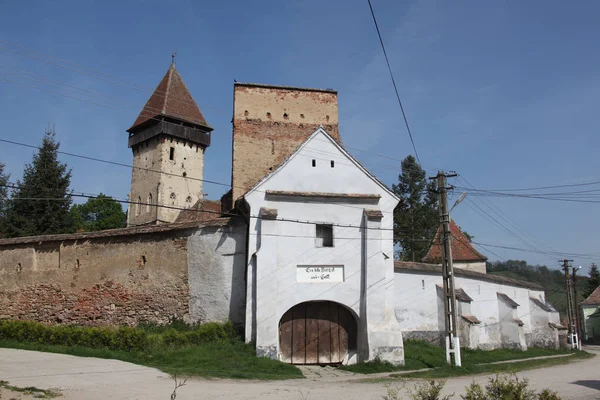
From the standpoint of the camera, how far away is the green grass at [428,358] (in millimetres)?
15695

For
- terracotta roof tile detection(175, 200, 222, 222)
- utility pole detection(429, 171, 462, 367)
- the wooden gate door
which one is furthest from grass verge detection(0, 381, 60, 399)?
terracotta roof tile detection(175, 200, 222, 222)

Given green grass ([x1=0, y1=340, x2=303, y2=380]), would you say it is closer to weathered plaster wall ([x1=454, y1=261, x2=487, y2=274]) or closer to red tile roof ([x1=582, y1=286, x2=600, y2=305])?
weathered plaster wall ([x1=454, y1=261, x2=487, y2=274])

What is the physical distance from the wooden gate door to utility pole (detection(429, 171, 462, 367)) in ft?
11.0

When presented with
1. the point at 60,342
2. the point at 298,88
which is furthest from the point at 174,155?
the point at 60,342

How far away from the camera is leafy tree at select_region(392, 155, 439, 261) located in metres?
46.7

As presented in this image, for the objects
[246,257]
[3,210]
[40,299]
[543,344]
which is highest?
[3,210]

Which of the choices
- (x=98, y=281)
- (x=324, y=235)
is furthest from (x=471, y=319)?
(x=98, y=281)

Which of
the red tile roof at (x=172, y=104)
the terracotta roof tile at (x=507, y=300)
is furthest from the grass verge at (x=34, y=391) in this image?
the red tile roof at (x=172, y=104)

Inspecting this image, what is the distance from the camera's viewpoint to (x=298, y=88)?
99.1 ft

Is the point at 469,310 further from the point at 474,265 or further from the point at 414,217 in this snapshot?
the point at 414,217

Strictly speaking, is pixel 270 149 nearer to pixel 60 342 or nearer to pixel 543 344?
pixel 60 342

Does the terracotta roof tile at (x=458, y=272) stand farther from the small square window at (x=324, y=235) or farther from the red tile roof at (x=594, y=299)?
the red tile roof at (x=594, y=299)

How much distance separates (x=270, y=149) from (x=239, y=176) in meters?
2.40

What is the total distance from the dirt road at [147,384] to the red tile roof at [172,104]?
39472mm
